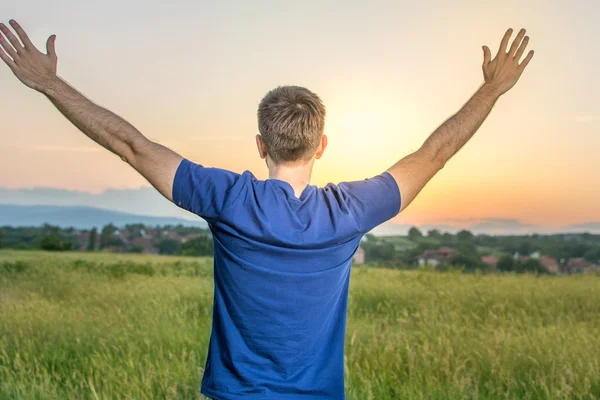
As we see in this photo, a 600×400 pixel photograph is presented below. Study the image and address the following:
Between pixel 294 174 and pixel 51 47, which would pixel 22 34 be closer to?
pixel 51 47

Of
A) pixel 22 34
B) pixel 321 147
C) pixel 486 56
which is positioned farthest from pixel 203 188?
pixel 486 56

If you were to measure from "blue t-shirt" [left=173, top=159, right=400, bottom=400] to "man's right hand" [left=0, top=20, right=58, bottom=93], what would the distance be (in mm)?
826

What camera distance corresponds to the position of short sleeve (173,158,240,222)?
2275 millimetres

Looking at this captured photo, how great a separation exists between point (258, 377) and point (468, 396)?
3.23 m

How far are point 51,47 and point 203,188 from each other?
1.08 metres

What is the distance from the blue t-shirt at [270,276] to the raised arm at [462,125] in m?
0.30

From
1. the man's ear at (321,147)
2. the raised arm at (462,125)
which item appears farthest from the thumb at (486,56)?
the man's ear at (321,147)

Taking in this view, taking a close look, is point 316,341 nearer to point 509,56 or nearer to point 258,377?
point 258,377

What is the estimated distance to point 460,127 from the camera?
2.74 metres

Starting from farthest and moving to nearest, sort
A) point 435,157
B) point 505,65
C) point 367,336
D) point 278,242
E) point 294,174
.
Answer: point 367,336 < point 505,65 < point 435,157 < point 294,174 < point 278,242

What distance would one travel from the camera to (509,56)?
9.82ft

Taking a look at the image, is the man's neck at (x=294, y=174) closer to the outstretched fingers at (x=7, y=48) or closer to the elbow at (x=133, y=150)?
the elbow at (x=133, y=150)

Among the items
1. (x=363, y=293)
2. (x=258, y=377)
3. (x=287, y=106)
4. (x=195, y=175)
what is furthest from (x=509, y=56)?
(x=363, y=293)

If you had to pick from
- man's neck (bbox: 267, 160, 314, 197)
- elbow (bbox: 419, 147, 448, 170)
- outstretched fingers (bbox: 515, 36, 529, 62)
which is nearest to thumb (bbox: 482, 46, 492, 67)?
outstretched fingers (bbox: 515, 36, 529, 62)
